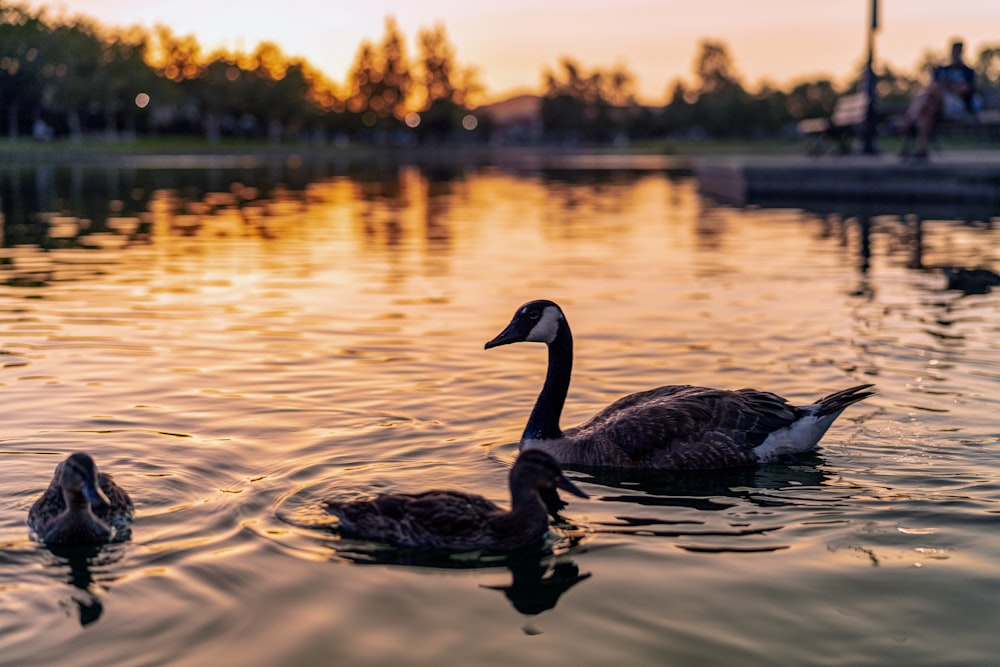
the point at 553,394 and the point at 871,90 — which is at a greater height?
the point at 871,90

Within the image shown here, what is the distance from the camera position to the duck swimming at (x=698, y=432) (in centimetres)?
839

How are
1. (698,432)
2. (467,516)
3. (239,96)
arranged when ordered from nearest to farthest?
(467,516) → (698,432) → (239,96)

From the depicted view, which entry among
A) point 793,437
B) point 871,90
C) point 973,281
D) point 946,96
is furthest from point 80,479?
point 871,90

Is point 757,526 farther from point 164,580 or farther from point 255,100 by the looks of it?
point 255,100

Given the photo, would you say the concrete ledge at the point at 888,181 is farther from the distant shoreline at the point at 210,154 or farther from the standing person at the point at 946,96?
the distant shoreline at the point at 210,154

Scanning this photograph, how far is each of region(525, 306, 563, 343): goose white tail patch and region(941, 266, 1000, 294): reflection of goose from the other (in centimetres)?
1136

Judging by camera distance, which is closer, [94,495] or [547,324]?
[94,495]

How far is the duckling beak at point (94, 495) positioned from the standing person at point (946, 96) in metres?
28.4

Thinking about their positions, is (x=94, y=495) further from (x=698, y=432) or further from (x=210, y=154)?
(x=210, y=154)

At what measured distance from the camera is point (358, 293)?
18.3m

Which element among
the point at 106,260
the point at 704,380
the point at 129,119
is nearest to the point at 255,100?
the point at 129,119

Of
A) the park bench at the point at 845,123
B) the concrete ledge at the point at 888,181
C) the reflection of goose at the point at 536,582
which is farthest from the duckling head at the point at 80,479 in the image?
the park bench at the point at 845,123

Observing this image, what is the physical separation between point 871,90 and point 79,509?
3384 cm

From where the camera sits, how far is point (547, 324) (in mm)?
8883
